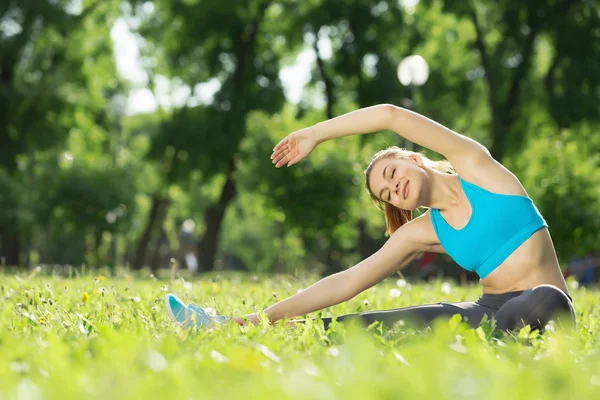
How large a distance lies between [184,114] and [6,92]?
232 inches

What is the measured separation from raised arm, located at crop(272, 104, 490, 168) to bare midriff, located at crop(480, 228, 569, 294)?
1.81ft

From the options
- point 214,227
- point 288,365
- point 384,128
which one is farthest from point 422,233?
point 214,227

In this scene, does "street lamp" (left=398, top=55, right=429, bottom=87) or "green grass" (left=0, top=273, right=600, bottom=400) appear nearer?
"green grass" (left=0, top=273, right=600, bottom=400)

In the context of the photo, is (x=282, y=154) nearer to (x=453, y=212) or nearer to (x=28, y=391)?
(x=453, y=212)

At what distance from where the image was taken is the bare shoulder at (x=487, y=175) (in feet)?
13.6

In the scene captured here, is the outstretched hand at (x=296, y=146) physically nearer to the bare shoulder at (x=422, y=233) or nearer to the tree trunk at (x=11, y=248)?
the bare shoulder at (x=422, y=233)

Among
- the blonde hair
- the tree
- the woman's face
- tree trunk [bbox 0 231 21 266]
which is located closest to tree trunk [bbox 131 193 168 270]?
tree trunk [bbox 0 231 21 266]

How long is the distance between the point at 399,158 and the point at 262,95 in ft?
71.9

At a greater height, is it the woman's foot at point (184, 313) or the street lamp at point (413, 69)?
the street lamp at point (413, 69)

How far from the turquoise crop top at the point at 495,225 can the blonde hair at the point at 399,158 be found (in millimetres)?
392

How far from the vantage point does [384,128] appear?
13.4ft

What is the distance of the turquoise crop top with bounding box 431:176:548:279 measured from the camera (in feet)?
13.5

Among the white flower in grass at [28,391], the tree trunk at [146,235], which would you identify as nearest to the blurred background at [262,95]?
the tree trunk at [146,235]

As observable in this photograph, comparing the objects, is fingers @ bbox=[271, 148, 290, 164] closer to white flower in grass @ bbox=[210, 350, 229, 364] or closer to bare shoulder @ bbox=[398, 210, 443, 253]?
bare shoulder @ bbox=[398, 210, 443, 253]
